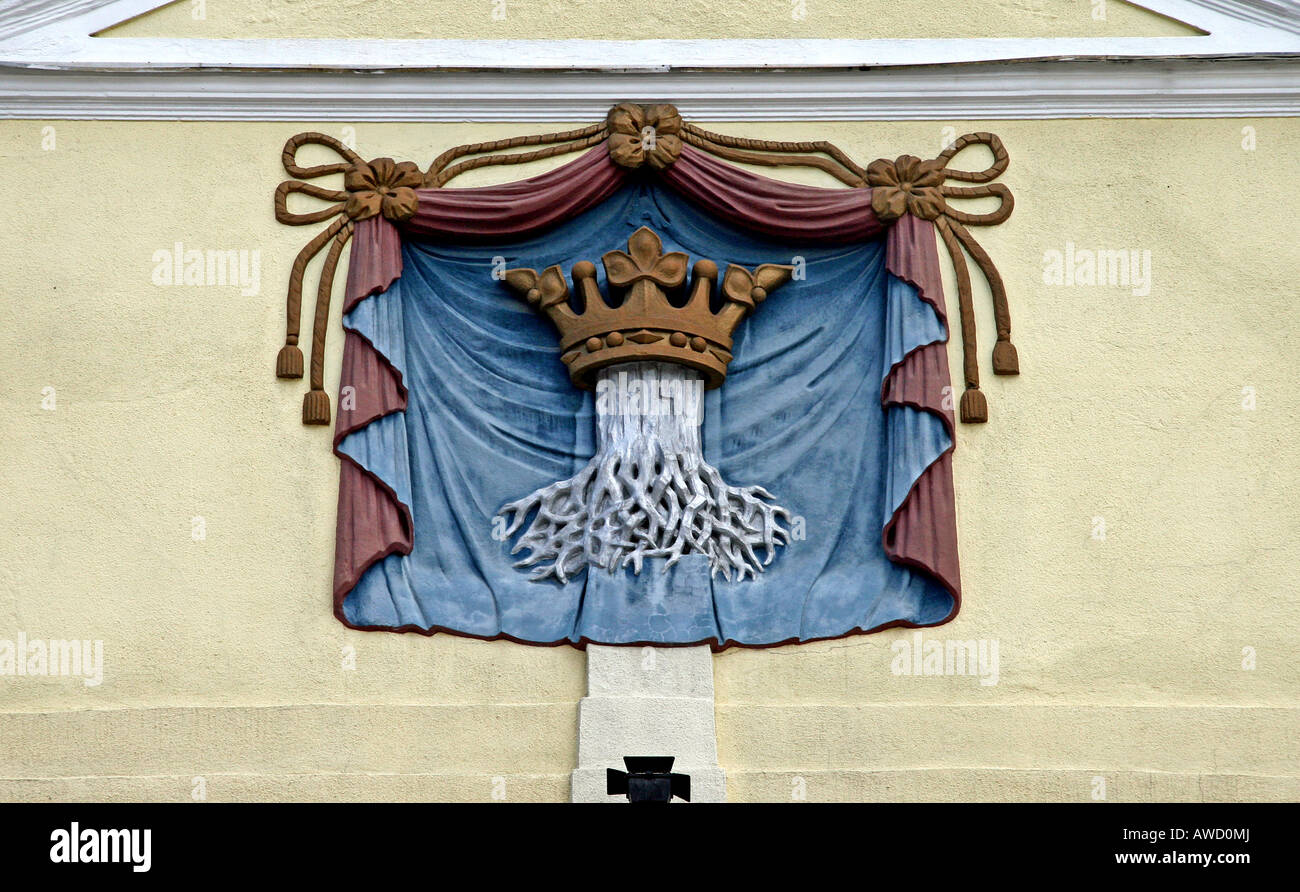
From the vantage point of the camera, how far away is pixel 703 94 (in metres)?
9.38

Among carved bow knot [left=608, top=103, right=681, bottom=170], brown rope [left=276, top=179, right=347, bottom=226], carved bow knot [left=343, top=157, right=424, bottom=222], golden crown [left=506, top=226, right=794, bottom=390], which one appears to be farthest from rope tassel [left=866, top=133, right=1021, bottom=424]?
brown rope [left=276, top=179, right=347, bottom=226]

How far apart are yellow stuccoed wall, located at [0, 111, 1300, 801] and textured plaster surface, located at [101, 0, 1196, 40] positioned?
0.43 meters

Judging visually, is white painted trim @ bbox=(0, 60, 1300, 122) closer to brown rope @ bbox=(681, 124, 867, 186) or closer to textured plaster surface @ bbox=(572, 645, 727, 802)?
brown rope @ bbox=(681, 124, 867, 186)

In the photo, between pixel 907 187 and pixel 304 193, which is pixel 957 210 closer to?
pixel 907 187

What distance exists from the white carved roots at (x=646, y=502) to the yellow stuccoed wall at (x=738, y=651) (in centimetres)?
42

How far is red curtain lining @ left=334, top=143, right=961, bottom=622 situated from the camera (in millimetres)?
8820

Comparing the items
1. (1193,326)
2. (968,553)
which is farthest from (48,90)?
(1193,326)

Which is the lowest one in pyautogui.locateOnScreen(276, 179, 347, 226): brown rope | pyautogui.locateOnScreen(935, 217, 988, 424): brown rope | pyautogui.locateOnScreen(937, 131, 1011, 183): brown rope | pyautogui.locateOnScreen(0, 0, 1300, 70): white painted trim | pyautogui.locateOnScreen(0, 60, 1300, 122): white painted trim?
pyautogui.locateOnScreen(935, 217, 988, 424): brown rope

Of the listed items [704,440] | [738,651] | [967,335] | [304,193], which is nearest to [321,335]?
[304,193]

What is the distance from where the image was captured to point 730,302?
912 centimetres

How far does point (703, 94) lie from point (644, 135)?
31 centimetres

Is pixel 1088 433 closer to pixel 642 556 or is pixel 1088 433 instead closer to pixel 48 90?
pixel 642 556

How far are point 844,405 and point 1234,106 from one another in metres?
2.08

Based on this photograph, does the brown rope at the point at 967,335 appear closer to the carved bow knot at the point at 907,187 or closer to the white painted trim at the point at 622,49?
the carved bow knot at the point at 907,187
